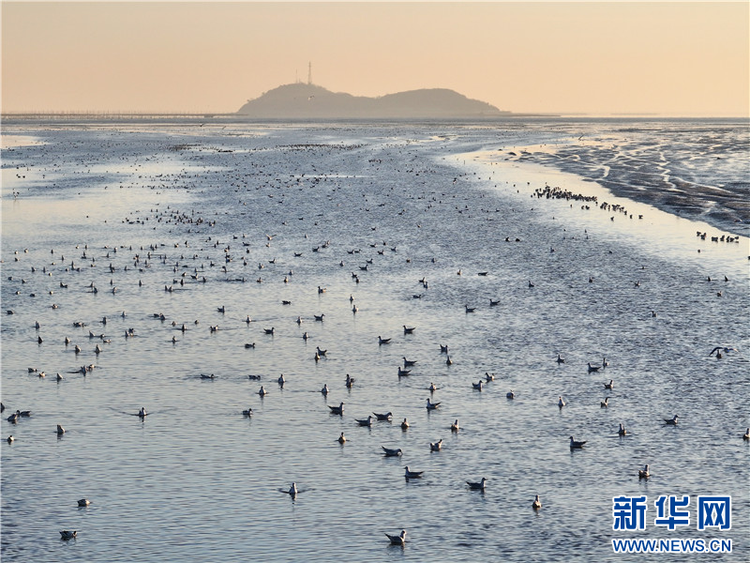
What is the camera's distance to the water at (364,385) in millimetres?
22859

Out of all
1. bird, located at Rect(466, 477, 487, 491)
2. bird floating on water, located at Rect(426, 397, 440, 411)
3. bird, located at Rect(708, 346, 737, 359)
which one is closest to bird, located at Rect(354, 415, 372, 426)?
bird floating on water, located at Rect(426, 397, 440, 411)

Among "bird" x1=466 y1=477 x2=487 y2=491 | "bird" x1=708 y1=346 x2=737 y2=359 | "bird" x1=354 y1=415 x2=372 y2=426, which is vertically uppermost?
Result: "bird" x1=708 y1=346 x2=737 y2=359

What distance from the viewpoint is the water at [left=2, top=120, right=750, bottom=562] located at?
22.9 meters

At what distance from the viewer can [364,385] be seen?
3319cm

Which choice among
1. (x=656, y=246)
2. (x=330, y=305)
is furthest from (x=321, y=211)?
(x=330, y=305)

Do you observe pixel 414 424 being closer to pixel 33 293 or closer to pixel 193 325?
pixel 193 325

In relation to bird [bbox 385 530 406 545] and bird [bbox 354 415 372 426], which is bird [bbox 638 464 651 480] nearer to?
bird [bbox 385 530 406 545]

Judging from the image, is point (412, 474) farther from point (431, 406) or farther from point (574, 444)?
point (431, 406)

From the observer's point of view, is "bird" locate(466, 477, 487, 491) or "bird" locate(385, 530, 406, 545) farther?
"bird" locate(466, 477, 487, 491)

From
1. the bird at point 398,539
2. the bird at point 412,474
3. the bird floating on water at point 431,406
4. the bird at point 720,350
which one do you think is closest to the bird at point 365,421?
the bird floating on water at point 431,406
